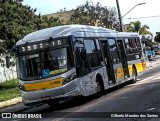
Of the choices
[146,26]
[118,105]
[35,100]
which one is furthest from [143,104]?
[146,26]

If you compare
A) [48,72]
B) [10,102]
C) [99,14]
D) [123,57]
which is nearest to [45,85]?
[48,72]

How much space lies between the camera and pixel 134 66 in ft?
82.8

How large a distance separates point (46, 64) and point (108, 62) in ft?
16.9

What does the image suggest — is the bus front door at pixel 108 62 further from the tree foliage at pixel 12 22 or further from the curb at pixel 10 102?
the tree foliage at pixel 12 22

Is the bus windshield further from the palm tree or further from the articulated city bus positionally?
the palm tree

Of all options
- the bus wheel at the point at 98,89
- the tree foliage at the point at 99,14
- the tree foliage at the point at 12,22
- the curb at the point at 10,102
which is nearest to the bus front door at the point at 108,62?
the bus wheel at the point at 98,89

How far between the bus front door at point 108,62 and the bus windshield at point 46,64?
4.38 meters

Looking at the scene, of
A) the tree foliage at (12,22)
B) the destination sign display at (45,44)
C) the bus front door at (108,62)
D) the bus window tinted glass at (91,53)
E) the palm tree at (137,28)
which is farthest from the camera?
the palm tree at (137,28)

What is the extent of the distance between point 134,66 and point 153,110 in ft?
43.2

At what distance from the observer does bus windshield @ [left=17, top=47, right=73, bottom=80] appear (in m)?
15.7

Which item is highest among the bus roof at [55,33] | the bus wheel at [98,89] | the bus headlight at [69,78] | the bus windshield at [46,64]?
the bus roof at [55,33]

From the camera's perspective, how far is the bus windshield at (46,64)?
1570 centimetres

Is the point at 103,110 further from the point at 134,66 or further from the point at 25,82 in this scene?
the point at 134,66

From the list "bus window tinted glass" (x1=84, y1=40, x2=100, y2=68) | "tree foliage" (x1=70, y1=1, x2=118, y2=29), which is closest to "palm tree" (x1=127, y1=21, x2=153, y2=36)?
"tree foliage" (x1=70, y1=1, x2=118, y2=29)
